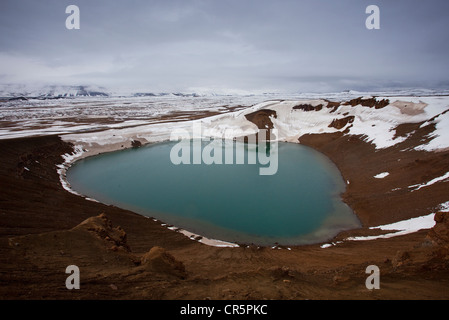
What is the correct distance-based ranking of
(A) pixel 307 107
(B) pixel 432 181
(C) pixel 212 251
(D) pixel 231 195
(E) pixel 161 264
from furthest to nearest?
1. (A) pixel 307 107
2. (D) pixel 231 195
3. (B) pixel 432 181
4. (C) pixel 212 251
5. (E) pixel 161 264

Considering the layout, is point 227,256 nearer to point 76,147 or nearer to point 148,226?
point 148,226

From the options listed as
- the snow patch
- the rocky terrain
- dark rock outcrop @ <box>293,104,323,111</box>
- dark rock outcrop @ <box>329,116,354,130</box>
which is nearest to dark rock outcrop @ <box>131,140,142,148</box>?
the rocky terrain

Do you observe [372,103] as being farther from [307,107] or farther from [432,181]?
[432,181]

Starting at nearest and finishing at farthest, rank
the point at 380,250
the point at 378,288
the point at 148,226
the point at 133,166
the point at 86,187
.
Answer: the point at 378,288
the point at 380,250
the point at 148,226
the point at 86,187
the point at 133,166

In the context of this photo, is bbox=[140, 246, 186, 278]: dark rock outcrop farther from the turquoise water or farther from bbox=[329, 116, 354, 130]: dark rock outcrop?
bbox=[329, 116, 354, 130]: dark rock outcrop

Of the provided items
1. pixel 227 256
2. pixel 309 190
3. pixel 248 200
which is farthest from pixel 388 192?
pixel 227 256

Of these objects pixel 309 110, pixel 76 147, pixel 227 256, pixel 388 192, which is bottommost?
pixel 227 256

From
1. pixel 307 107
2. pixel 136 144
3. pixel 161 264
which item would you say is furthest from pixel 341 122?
pixel 161 264
